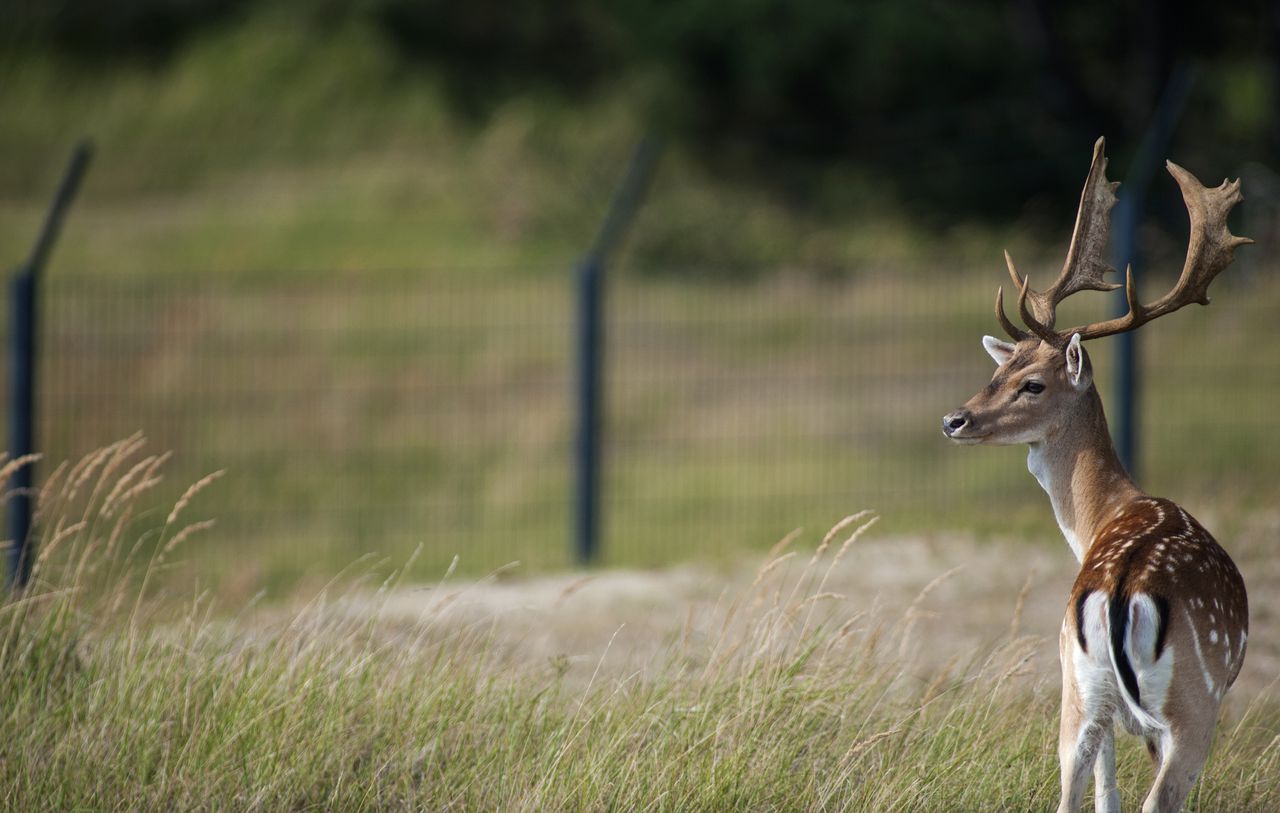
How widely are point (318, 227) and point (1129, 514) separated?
16324 millimetres

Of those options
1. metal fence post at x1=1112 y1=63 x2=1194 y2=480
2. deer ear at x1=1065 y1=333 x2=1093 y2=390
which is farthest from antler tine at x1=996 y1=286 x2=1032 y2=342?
metal fence post at x1=1112 y1=63 x2=1194 y2=480

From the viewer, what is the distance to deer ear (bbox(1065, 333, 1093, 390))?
4.07 meters

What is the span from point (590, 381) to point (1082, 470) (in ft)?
15.1

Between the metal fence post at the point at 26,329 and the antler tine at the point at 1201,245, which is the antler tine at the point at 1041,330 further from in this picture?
the metal fence post at the point at 26,329

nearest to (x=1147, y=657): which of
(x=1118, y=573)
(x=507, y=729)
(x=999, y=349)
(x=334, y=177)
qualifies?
(x=1118, y=573)

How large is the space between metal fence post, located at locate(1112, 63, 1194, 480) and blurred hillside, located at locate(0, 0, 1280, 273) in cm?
617

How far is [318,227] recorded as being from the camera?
62.6 feet

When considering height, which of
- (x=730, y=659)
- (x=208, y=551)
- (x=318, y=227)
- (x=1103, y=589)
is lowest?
(x=208, y=551)

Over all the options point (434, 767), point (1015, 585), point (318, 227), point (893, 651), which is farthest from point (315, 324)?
point (434, 767)

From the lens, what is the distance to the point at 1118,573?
3.48 metres

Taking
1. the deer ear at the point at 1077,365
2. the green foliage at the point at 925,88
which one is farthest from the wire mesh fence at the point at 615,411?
the deer ear at the point at 1077,365

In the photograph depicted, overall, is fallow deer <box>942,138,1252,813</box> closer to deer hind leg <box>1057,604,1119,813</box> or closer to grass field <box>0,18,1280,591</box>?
deer hind leg <box>1057,604,1119,813</box>

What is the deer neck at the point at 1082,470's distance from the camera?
4172 mm

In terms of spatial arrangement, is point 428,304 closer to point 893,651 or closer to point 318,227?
point 318,227
